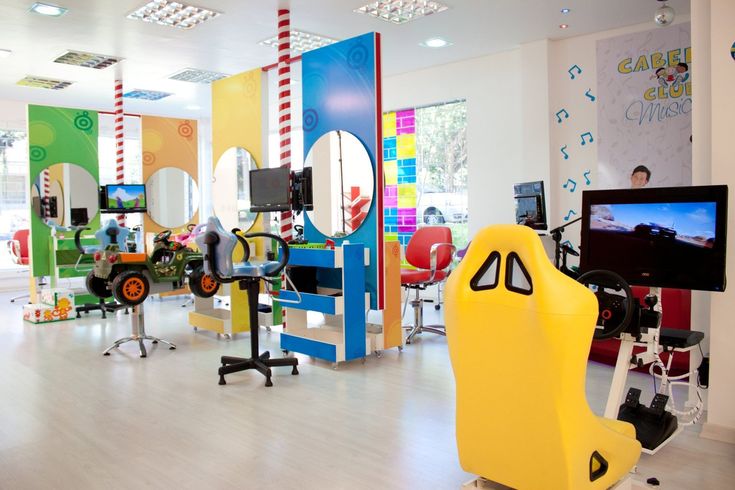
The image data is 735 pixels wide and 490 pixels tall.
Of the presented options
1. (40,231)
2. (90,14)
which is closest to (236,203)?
(90,14)

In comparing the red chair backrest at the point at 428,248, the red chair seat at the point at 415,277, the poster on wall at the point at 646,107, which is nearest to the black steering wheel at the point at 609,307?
the red chair seat at the point at 415,277

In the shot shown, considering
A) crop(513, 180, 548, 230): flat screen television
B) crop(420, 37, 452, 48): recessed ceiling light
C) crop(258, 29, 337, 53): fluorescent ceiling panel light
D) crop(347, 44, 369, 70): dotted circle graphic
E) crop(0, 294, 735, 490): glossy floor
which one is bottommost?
crop(0, 294, 735, 490): glossy floor

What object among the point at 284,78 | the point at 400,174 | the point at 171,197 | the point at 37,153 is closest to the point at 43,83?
the point at 37,153

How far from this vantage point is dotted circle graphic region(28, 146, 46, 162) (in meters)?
7.64

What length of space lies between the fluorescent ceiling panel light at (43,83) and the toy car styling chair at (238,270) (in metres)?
5.94

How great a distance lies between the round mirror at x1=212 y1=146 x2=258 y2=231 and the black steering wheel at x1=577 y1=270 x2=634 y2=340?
4.20 meters

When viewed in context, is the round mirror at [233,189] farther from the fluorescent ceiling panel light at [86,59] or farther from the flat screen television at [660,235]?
the flat screen television at [660,235]

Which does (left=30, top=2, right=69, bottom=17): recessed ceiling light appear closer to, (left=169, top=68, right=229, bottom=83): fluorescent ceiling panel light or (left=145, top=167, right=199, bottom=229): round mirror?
(left=169, top=68, right=229, bottom=83): fluorescent ceiling panel light

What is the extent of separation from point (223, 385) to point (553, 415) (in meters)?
3.06

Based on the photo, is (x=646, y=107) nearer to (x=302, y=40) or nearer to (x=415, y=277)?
(x=415, y=277)

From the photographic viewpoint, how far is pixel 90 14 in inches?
240

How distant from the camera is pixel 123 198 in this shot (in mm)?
8164

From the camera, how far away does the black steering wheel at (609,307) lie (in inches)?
97.7

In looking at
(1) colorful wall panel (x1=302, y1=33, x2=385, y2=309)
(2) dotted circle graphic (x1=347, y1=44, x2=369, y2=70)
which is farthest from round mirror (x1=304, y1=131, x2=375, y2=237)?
(2) dotted circle graphic (x1=347, y1=44, x2=369, y2=70)
